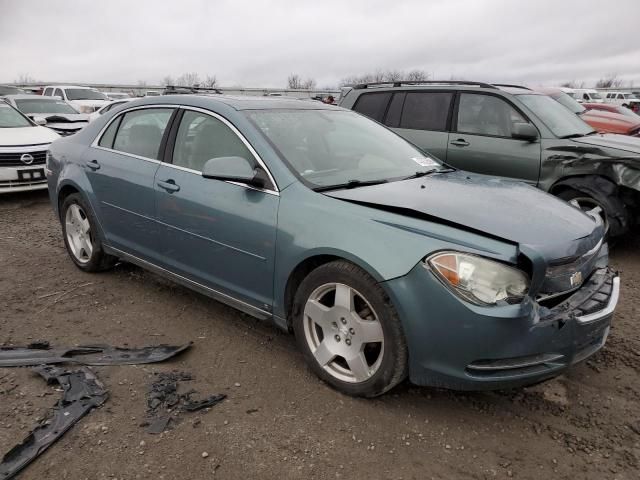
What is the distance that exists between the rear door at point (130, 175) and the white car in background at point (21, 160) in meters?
4.04

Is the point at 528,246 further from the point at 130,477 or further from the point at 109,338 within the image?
the point at 109,338

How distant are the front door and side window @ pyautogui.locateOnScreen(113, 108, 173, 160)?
233mm

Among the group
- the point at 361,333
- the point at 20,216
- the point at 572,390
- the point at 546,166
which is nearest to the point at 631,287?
the point at 546,166

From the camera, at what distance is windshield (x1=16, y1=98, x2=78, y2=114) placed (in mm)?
12969

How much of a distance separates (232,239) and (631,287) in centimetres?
363

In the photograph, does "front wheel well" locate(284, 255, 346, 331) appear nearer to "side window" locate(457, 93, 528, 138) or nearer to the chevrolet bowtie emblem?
the chevrolet bowtie emblem

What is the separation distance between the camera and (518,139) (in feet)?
19.4

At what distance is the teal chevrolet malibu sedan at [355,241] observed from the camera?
248cm

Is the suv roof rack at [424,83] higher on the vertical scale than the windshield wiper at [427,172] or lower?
higher

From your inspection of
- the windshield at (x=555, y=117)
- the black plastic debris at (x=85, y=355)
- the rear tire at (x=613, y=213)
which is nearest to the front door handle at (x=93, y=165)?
the black plastic debris at (x=85, y=355)

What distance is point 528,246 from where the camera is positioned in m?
2.49

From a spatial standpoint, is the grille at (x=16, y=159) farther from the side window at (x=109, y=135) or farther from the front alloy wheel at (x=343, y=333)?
the front alloy wheel at (x=343, y=333)

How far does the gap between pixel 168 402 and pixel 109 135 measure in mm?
2586

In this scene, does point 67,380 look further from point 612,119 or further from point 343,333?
point 612,119
